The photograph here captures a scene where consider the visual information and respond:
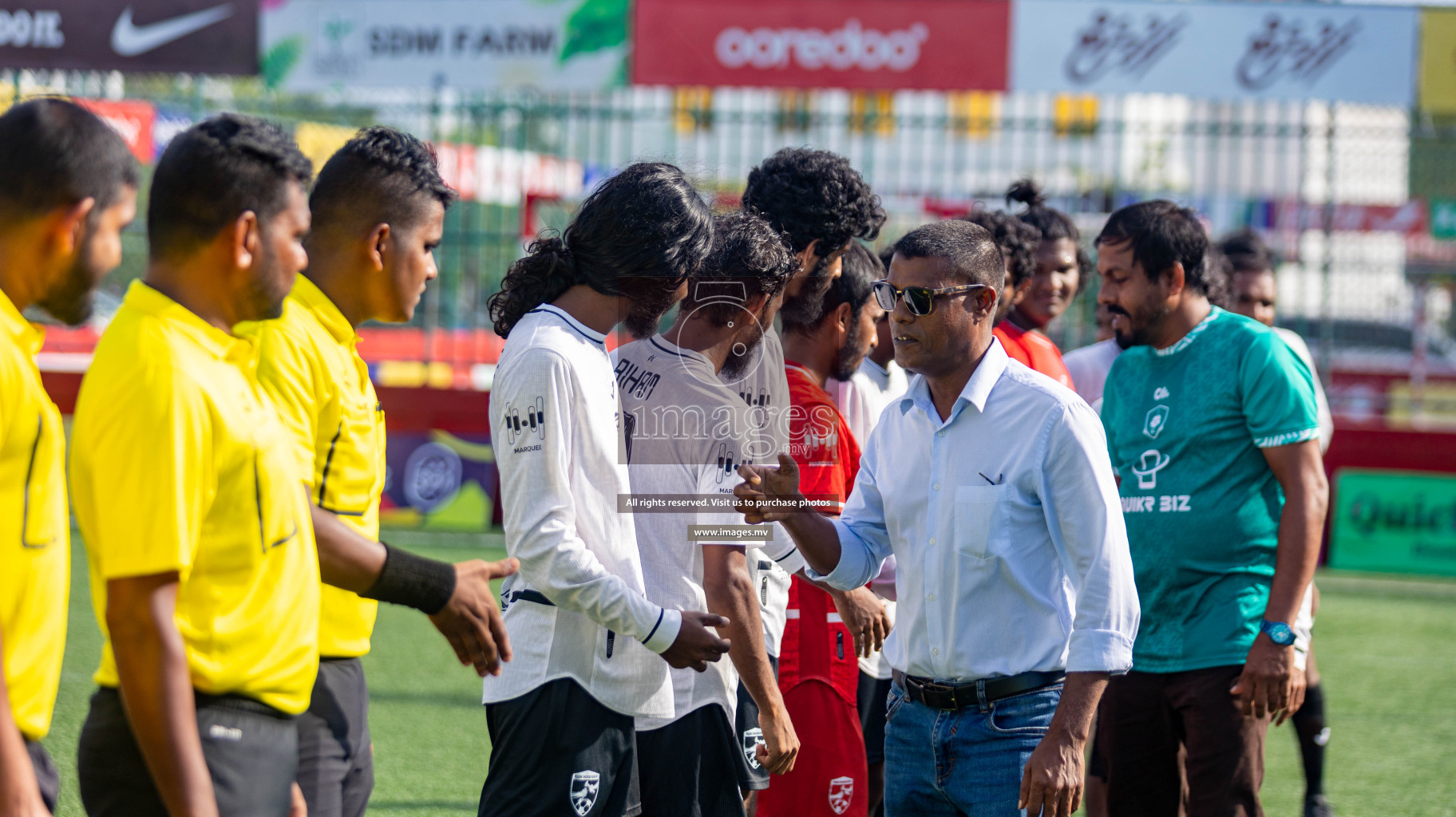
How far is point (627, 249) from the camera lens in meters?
2.92

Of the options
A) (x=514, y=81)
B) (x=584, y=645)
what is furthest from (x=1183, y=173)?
(x=584, y=645)

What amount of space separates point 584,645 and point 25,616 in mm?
1136

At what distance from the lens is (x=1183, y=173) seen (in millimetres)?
15562

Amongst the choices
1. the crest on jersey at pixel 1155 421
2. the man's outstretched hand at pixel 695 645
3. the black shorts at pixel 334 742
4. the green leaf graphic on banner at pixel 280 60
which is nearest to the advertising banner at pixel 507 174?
the green leaf graphic on banner at pixel 280 60

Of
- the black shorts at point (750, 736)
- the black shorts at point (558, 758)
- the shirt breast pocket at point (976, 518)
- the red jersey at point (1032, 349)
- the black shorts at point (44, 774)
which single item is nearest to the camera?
the black shorts at point (44, 774)

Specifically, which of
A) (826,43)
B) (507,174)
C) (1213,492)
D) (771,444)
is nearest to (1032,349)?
(1213,492)

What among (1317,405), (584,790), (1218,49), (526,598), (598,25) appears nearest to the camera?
(584,790)

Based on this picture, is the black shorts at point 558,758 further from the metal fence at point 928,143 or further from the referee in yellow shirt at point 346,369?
the metal fence at point 928,143

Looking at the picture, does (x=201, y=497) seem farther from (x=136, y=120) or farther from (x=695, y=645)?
(x=136, y=120)

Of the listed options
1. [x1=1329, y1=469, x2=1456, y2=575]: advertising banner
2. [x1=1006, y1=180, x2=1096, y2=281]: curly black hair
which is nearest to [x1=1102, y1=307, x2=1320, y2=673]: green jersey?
[x1=1006, y1=180, x2=1096, y2=281]: curly black hair

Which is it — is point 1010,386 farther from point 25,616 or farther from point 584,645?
point 25,616

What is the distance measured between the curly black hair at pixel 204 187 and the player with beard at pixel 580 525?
0.73 meters

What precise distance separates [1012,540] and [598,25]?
1050 cm

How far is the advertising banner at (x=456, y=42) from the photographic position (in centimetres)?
1259
